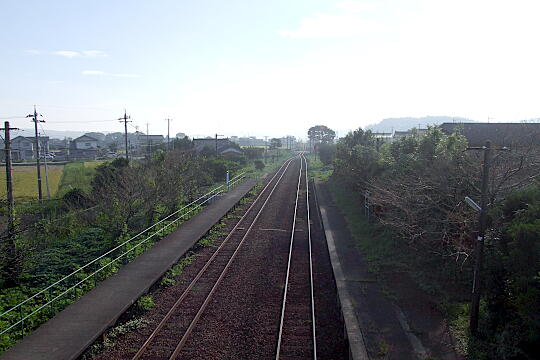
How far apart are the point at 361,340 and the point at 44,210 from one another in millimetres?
20964

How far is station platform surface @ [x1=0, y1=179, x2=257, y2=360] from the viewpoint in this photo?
28.0 ft

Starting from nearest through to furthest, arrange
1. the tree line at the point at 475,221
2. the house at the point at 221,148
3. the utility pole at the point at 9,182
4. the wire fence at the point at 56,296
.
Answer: the tree line at the point at 475,221, the wire fence at the point at 56,296, the utility pole at the point at 9,182, the house at the point at 221,148

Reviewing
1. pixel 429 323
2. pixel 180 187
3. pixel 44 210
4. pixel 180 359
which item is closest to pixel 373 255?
pixel 429 323

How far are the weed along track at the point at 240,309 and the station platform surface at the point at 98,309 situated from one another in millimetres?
530

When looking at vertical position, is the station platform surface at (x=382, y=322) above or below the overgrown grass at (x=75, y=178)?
below

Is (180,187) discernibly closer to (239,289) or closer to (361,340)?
(239,289)

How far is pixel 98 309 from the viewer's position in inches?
413

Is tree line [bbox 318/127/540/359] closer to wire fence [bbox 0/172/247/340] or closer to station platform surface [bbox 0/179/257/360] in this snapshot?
station platform surface [bbox 0/179/257/360]

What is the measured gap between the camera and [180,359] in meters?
8.70

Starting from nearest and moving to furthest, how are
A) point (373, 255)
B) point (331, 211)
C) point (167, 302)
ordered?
1. point (167, 302)
2. point (373, 255)
3. point (331, 211)

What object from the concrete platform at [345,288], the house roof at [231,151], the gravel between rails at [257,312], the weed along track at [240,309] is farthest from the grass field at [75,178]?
the house roof at [231,151]

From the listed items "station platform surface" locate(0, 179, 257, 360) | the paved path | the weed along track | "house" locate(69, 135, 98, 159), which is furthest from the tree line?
"house" locate(69, 135, 98, 159)

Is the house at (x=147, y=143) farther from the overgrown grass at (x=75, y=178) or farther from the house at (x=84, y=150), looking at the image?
the overgrown grass at (x=75, y=178)

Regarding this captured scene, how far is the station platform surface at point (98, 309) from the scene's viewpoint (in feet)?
28.0
